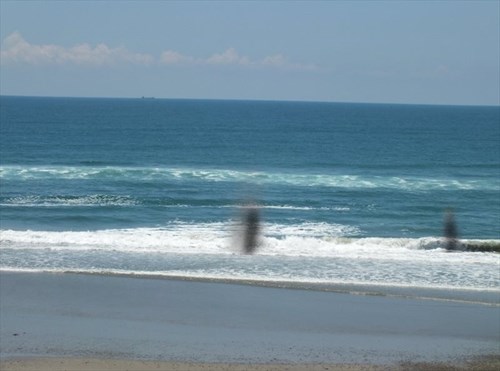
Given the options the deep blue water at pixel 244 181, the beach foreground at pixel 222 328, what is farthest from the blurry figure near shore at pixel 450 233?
the beach foreground at pixel 222 328

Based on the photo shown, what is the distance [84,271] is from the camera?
23625 mm

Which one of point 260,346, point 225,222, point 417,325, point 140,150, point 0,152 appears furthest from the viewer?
point 140,150

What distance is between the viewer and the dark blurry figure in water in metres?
28.4

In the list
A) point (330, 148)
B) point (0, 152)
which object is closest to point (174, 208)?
point (0, 152)

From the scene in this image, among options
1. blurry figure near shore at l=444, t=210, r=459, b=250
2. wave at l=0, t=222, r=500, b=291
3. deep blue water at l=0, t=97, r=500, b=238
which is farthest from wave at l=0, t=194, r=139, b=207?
blurry figure near shore at l=444, t=210, r=459, b=250

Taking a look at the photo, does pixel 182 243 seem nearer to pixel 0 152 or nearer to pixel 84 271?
pixel 84 271

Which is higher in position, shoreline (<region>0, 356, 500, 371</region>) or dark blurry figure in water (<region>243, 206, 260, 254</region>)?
shoreline (<region>0, 356, 500, 371</region>)

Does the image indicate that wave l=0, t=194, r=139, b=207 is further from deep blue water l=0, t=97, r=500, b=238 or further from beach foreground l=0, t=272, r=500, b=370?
beach foreground l=0, t=272, r=500, b=370

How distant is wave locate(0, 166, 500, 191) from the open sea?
0.34 ft

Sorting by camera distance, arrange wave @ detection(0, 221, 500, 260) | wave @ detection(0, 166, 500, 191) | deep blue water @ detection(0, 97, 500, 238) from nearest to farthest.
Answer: wave @ detection(0, 221, 500, 260) < deep blue water @ detection(0, 97, 500, 238) < wave @ detection(0, 166, 500, 191)

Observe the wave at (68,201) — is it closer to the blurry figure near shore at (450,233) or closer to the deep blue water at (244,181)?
the deep blue water at (244,181)

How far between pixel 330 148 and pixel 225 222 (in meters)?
37.1

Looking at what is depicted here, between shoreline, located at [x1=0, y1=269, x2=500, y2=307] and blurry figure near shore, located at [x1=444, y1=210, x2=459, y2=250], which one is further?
blurry figure near shore, located at [x1=444, y1=210, x2=459, y2=250]

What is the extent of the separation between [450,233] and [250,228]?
7105 mm
